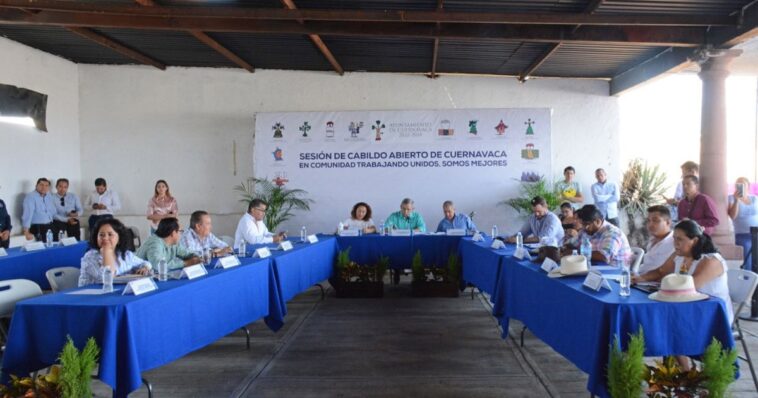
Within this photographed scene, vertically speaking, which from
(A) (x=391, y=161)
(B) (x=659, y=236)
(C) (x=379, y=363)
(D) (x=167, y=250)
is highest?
(A) (x=391, y=161)

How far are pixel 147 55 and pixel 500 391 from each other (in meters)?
7.17

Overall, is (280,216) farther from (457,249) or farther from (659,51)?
(659,51)

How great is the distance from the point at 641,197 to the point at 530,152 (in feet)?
6.23

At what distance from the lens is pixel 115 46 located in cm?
748

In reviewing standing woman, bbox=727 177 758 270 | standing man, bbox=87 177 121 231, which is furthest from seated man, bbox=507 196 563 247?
standing man, bbox=87 177 121 231

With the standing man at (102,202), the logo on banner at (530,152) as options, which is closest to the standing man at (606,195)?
the logo on banner at (530,152)

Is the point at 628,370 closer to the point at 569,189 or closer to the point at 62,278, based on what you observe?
the point at 62,278

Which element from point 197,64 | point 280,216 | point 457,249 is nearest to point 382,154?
point 280,216

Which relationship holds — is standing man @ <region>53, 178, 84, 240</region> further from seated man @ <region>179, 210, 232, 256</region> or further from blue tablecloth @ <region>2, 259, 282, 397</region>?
blue tablecloth @ <region>2, 259, 282, 397</region>

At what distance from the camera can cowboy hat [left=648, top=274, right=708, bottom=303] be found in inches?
96.8

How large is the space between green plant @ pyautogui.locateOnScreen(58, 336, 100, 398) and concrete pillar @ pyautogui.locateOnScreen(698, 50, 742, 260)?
6204 millimetres

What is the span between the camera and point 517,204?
26.3 feet

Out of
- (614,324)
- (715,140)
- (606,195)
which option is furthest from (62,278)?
(606,195)

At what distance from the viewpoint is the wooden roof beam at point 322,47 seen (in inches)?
222
